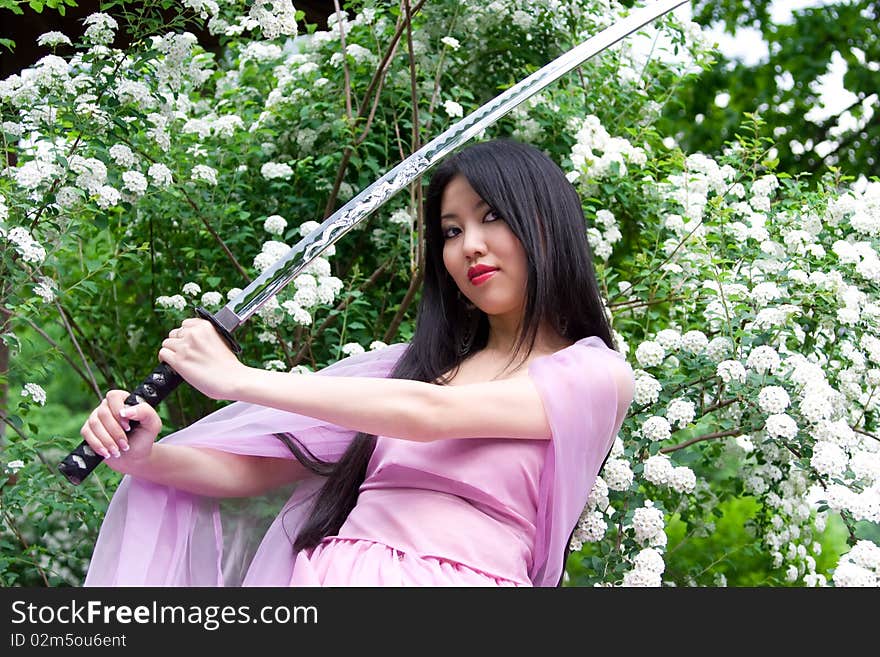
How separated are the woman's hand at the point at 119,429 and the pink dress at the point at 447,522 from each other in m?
0.33

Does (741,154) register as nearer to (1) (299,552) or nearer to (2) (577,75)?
(2) (577,75)

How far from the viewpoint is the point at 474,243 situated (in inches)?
70.5

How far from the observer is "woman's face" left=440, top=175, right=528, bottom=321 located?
1.79 meters

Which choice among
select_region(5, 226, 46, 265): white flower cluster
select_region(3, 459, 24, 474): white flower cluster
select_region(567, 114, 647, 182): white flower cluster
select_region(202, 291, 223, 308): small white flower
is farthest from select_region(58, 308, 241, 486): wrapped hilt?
select_region(567, 114, 647, 182): white flower cluster

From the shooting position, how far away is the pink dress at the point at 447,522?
166 cm

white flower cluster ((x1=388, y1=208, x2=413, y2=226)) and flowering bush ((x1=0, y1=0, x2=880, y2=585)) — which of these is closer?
flowering bush ((x1=0, y1=0, x2=880, y2=585))

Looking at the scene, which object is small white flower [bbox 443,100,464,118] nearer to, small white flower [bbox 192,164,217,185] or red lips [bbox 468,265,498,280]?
small white flower [bbox 192,164,217,185]

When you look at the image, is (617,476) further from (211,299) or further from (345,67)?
(345,67)

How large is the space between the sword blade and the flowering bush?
1.81 ft

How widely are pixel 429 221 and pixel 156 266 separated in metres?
1.35

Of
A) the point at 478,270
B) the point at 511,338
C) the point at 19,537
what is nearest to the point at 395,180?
the point at 478,270

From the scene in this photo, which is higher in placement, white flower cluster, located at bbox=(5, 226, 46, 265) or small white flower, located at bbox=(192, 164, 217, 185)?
small white flower, located at bbox=(192, 164, 217, 185)

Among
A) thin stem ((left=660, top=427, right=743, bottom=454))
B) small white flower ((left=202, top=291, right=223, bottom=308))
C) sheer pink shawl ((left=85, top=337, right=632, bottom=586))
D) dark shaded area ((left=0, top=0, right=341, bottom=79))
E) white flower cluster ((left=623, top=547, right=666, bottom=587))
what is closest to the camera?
sheer pink shawl ((left=85, top=337, right=632, bottom=586))

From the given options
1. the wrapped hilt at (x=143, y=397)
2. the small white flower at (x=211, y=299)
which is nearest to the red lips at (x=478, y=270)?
the wrapped hilt at (x=143, y=397)
